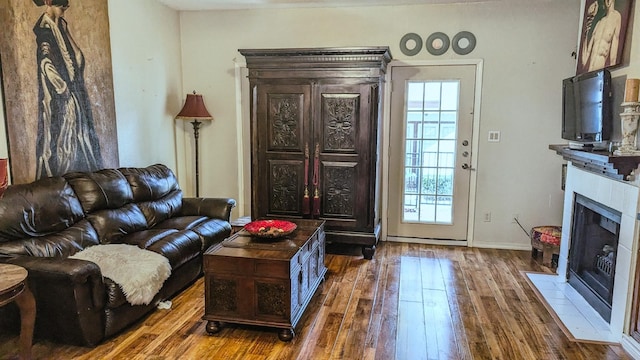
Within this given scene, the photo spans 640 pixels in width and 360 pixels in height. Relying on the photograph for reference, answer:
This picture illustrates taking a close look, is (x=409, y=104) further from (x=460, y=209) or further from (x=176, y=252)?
(x=176, y=252)

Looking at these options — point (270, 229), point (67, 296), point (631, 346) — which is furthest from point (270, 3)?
point (631, 346)

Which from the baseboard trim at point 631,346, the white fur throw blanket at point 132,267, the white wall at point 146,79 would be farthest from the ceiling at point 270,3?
the baseboard trim at point 631,346

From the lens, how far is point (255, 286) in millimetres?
2742

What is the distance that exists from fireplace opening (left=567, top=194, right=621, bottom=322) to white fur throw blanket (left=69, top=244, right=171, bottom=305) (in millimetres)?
3089

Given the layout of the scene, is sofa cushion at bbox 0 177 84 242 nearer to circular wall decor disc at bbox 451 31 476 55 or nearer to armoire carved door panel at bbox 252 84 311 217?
armoire carved door panel at bbox 252 84 311 217

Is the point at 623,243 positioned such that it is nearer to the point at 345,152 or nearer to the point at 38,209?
the point at 345,152

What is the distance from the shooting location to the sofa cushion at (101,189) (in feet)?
10.9

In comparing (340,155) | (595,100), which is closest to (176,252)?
(340,155)

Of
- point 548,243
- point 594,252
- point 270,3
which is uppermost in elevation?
point 270,3

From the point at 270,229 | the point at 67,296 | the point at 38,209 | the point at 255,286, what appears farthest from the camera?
the point at 270,229

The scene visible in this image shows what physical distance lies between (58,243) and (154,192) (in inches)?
46.2

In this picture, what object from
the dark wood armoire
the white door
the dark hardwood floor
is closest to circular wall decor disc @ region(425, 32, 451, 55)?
the white door

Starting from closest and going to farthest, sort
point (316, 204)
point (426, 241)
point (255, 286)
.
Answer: point (255, 286) → point (316, 204) → point (426, 241)

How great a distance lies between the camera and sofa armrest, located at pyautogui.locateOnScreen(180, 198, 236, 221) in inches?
165
